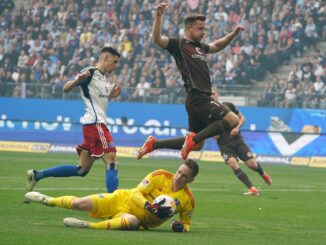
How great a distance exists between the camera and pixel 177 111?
37.1 m

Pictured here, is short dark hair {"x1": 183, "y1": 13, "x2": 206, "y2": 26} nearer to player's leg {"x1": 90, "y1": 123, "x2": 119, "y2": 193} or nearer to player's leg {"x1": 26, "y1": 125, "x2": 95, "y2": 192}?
player's leg {"x1": 90, "y1": 123, "x2": 119, "y2": 193}

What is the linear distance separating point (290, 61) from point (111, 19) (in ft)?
30.6

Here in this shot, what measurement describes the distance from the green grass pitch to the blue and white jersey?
171 centimetres

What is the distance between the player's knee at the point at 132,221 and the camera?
12113 millimetres

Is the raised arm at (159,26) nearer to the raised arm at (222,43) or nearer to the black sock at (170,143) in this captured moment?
the raised arm at (222,43)

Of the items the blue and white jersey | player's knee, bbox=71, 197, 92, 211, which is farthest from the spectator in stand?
player's knee, bbox=71, 197, 92, 211

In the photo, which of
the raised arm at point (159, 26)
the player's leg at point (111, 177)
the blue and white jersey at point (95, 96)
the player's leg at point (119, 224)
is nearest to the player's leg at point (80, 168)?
the blue and white jersey at point (95, 96)

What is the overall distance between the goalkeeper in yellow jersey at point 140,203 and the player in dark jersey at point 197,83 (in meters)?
2.50

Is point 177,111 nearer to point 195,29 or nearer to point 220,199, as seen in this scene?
point 220,199

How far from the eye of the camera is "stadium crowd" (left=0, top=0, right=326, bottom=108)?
123 feet

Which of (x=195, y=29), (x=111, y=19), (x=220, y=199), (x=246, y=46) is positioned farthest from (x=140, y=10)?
(x=195, y=29)

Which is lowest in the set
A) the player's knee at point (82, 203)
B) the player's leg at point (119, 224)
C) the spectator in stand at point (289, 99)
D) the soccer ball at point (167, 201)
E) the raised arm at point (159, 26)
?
the spectator in stand at point (289, 99)

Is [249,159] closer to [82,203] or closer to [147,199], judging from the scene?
[147,199]

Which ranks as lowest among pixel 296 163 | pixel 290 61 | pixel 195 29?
pixel 296 163
